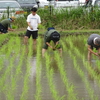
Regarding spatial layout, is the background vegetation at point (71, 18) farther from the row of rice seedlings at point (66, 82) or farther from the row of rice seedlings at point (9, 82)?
the row of rice seedlings at point (9, 82)

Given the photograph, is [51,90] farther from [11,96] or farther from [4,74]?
[4,74]

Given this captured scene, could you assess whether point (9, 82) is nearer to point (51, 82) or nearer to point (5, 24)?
point (51, 82)

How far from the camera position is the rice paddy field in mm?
7629

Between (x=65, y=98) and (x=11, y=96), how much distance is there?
2.73 ft

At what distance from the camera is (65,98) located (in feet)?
24.1

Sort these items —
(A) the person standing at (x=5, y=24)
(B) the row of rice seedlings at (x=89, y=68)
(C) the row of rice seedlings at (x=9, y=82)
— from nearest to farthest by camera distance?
(C) the row of rice seedlings at (x=9, y=82), (B) the row of rice seedlings at (x=89, y=68), (A) the person standing at (x=5, y=24)

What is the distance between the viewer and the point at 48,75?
9.33m

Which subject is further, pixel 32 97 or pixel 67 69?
pixel 67 69

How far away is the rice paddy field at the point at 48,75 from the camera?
7.63m

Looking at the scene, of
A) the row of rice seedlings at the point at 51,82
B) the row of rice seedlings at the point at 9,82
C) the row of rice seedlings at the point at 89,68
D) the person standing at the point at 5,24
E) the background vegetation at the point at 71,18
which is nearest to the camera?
the row of rice seedlings at the point at 51,82

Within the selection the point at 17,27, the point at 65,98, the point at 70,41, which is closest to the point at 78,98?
the point at 65,98

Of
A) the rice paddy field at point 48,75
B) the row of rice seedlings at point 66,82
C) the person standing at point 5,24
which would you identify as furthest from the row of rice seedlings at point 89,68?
the person standing at point 5,24

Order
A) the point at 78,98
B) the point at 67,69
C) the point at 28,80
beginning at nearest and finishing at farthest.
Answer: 1. the point at 78,98
2. the point at 28,80
3. the point at 67,69

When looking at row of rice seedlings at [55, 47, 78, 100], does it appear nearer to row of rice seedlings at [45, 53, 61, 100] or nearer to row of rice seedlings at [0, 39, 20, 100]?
row of rice seedlings at [45, 53, 61, 100]
